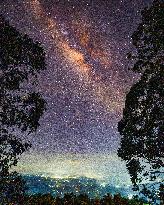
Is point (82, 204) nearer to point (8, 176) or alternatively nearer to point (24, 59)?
point (8, 176)

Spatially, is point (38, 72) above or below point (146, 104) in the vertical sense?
above

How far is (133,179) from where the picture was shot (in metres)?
16.2

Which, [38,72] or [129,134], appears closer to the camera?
[129,134]

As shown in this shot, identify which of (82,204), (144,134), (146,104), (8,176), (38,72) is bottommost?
(82,204)

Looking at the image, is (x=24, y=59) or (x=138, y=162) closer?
(x=138, y=162)

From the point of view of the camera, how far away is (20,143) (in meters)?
18.0

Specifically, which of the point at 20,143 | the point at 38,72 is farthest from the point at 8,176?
the point at 38,72

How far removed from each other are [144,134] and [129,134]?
705 millimetres

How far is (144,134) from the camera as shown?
15.8 metres

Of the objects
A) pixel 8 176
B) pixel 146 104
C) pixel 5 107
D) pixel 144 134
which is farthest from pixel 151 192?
pixel 5 107

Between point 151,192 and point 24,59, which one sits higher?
point 24,59

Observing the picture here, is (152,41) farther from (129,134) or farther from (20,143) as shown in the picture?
(20,143)

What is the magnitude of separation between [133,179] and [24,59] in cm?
745

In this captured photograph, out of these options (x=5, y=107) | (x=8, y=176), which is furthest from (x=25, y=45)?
(x=8, y=176)
